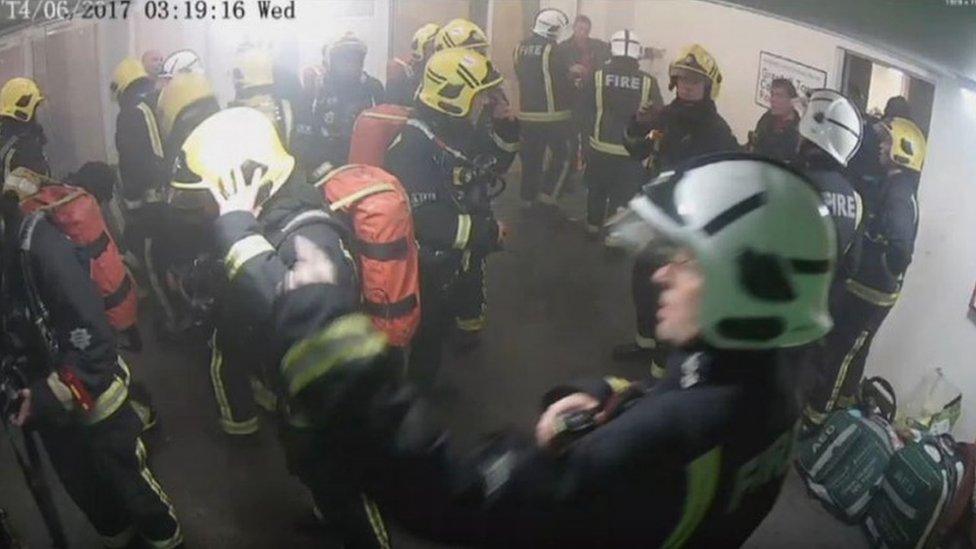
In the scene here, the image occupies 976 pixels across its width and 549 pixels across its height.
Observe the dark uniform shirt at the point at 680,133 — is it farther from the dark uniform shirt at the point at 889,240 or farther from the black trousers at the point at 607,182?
the dark uniform shirt at the point at 889,240

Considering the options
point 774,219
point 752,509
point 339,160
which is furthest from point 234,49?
point 752,509

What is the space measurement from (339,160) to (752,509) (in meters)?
0.64

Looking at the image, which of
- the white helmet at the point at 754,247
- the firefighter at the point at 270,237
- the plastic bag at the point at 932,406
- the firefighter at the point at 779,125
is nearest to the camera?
the white helmet at the point at 754,247

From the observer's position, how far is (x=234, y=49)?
1294 millimetres

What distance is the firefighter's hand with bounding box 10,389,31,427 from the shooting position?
134cm

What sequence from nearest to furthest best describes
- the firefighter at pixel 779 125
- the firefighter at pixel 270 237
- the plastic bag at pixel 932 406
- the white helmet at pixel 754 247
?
the white helmet at pixel 754 247
the firefighter at pixel 270 237
the firefighter at pixel 779 125
the plastic bag at pixel 932 406

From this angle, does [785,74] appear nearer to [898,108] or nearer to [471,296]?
[898,108]

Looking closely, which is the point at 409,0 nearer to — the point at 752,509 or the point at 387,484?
the point at 387,484

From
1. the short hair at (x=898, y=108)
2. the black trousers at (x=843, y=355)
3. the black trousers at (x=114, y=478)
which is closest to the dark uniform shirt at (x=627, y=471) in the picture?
the black trousers at (x=843, y=355)

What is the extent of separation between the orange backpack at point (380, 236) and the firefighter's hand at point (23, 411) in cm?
45

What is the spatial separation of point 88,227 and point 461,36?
51cm

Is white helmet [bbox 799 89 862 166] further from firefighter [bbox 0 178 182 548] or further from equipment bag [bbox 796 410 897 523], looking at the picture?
firefighter [bbox 0 178 182 548]

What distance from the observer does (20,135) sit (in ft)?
4.25

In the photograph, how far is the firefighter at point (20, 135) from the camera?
128 centimetres
